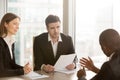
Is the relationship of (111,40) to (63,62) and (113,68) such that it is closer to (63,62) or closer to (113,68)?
(113,68)

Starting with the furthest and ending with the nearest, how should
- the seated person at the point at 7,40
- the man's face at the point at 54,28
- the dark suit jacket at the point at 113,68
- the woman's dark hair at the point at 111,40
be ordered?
the man's face at the point at 54,28 → the seated person at the point at 7,40 → the woman's dark hair at the point at 111,40 → the dark suit jacket at the point at 113,68

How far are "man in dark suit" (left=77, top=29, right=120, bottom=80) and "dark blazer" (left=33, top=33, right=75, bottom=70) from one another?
4.31 ft

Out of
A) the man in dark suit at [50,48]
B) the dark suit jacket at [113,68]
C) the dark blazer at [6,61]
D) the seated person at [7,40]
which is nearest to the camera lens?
the dark suit jacket at [113,68]

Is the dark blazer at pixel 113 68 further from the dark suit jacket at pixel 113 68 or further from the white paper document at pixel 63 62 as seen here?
the white paper document at pixel 63 62

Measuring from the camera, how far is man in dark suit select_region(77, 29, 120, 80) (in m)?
1.70

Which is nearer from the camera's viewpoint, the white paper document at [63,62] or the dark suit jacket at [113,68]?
the dark suit jacket at [113,68]

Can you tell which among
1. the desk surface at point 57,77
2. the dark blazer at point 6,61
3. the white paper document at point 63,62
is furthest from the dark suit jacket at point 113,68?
the dark blazer at point 6,61

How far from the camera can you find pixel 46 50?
3152 mm

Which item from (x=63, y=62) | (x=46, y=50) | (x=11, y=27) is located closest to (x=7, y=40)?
(x=11, y=27)

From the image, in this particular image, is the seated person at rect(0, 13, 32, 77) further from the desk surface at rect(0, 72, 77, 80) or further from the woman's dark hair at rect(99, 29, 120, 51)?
the woman's dark hair at rect(99, 29, 120, 51)

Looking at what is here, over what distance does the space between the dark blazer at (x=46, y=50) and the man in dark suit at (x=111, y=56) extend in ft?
4.31

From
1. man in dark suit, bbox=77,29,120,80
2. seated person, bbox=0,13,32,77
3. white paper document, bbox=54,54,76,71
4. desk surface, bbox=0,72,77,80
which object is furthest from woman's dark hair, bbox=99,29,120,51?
seated person, bbox=0,13,32,77

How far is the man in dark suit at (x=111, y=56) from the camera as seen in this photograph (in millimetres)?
1700

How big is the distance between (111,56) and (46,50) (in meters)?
1.47
